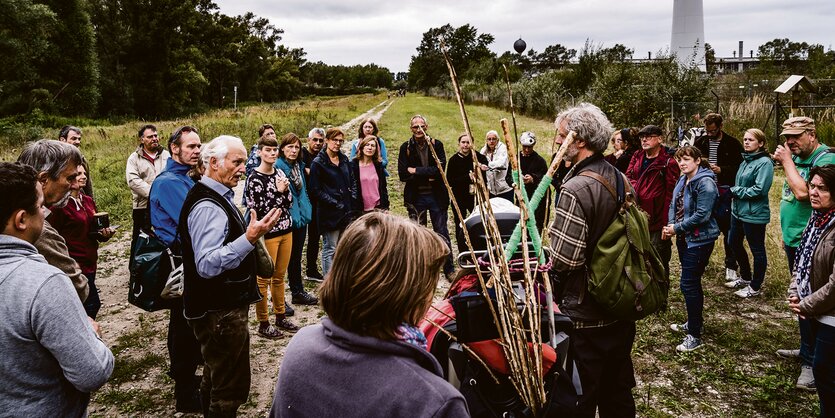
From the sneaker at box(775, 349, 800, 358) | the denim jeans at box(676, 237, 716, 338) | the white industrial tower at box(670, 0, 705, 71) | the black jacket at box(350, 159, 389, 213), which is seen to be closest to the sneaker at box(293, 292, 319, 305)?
the black jacket at box(350, 159, 389, 213)

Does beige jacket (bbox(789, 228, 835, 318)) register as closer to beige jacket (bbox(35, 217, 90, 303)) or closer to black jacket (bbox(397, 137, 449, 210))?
black jacket (bbox(397, 137, 449, 210))

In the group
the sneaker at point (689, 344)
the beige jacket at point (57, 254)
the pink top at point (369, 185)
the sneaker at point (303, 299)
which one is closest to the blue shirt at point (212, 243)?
the beige jacket at point (57, 254)

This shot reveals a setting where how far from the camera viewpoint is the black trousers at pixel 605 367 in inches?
107

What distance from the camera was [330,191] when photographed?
5965mm

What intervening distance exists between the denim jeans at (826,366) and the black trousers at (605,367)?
1139 mm

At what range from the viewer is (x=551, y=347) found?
2.03 meters

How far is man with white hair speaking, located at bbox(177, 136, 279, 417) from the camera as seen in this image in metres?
2.81

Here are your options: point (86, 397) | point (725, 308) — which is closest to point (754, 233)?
point (725, 308)

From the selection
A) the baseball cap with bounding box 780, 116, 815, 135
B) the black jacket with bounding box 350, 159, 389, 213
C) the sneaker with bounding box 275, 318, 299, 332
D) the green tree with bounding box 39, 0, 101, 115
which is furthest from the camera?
the green tree with bounding box 39, 0, 101, 115

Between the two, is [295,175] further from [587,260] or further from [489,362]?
[489,362]

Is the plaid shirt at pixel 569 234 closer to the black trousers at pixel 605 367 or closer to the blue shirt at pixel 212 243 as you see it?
the black trousers at pixel 605 367

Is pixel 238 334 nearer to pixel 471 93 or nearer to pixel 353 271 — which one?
pixel 353 271

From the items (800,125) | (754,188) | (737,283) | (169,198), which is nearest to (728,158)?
(754,188)

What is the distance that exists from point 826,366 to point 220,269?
3.52 meters
